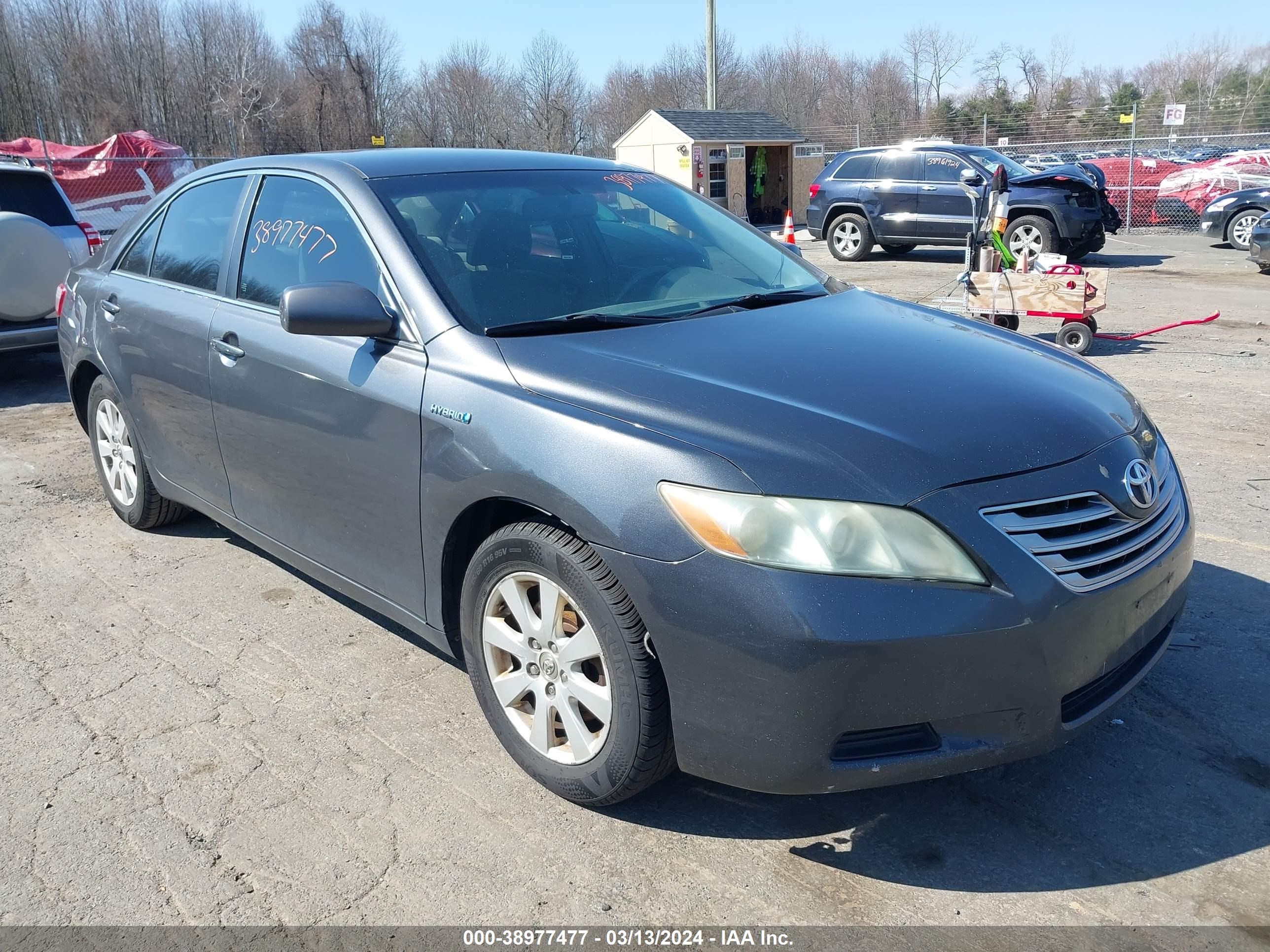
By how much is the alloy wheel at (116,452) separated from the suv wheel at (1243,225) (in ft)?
56.3

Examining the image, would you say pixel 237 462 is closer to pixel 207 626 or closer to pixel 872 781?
pixel 207 626

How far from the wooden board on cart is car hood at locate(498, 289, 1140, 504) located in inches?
222

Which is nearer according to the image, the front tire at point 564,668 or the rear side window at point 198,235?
the front tire at point 564,668

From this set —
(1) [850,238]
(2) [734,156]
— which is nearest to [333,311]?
(1) [850,238]

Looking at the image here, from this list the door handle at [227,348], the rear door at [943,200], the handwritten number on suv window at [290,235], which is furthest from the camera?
the rear door at [943,200]

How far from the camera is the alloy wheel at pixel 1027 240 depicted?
15250 mm

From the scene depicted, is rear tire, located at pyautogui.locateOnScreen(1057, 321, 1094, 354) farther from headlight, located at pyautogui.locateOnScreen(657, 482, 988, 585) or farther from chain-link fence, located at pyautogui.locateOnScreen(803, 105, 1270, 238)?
chain-link fence, located at pyautogui.locateOnScreen(803, 105, 1270, 238)

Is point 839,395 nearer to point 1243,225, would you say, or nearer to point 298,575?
point 298,575

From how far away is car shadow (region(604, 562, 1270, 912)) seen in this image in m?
2.54

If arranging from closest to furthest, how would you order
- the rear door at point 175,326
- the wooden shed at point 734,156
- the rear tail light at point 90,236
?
the rear door at point 175,326 < the rear tail light at point 90,236 < the wooden shed at point 734,156

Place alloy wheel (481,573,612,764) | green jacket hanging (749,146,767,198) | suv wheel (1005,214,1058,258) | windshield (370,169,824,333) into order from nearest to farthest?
alloy wheel (481,573,612,764) → windshield (370,169,824,333) → suv wheel (1005,214,1058,258) → green jacket hanging (749,146,767,198)

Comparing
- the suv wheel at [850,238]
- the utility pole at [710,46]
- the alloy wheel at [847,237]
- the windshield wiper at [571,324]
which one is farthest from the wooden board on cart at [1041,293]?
the utility pole at [710,46]

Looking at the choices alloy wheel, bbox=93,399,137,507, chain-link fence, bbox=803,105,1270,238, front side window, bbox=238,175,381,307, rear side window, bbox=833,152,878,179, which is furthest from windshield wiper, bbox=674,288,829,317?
chain-link fence, bbox=803,105,1270,238

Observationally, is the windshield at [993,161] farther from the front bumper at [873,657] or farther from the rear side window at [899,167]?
the front bumper at [873,657]
